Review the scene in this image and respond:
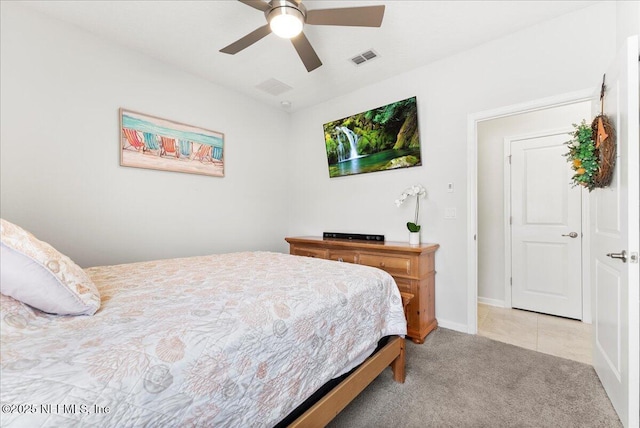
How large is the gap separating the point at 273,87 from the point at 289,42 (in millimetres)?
918

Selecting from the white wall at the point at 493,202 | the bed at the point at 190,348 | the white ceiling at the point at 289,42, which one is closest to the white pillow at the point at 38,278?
the bed at the point at 190,348

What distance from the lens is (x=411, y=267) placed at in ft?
8.71

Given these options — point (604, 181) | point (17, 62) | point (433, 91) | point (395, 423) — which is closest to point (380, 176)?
point (433, 91)

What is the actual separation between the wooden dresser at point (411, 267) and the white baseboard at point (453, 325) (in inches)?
2.3

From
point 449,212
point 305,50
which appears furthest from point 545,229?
point 305,50

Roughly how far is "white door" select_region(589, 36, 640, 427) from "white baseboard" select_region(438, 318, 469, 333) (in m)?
0.98

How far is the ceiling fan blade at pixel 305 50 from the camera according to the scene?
2.02 metres

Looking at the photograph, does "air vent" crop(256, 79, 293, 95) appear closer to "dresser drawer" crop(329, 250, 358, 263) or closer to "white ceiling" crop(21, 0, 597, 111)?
"white ceiling" crop(21, 0, 597, 111)

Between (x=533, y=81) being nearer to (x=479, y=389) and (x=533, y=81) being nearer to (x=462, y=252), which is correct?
(x=462, y=252)

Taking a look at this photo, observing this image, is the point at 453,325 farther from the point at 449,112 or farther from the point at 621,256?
the point at 449,112

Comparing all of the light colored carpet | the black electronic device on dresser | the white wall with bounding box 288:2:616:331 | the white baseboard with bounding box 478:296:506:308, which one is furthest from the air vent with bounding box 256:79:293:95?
the white baseboard with bounding box 478:296:506:308

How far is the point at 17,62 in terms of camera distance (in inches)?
84.4

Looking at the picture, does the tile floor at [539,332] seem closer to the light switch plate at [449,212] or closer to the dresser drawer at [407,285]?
the dresser drawer at [407,285]

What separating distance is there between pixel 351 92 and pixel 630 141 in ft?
9.12
